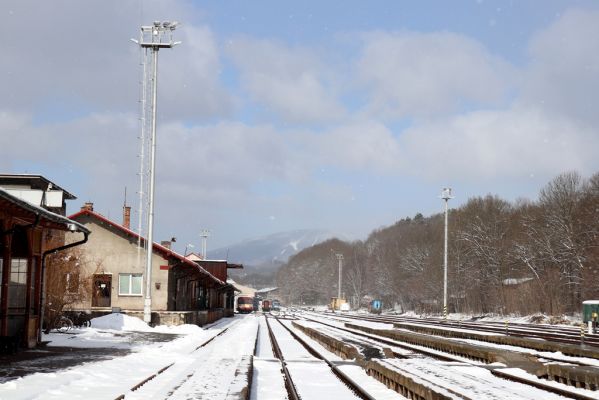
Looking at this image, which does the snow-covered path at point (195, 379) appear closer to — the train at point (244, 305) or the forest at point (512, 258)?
the forest at point (512, 258)

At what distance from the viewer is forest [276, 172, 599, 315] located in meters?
54.9

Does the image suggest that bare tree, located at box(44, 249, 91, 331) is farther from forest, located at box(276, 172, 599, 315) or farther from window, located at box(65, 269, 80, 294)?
forest, located at box(276, 172, 599, 315)

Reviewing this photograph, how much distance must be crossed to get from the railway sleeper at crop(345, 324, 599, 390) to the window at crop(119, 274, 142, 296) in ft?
57.5

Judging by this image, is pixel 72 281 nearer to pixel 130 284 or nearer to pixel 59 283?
pixel 59 283

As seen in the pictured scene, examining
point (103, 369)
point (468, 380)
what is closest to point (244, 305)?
point (103, 369)

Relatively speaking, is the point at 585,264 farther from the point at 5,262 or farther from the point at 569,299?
the point at 5,262

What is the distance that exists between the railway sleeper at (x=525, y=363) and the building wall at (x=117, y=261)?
1625cm

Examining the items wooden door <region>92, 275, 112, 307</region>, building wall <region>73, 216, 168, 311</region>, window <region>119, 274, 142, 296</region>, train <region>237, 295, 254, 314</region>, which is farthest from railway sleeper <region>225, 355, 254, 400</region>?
train <region>237, 295, 254, 314</region>

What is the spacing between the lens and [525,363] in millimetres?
16812

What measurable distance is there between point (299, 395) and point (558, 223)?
166ft

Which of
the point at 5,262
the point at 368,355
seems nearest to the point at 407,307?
the point at 368,355

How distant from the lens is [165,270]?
38000 mm

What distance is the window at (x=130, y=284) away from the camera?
3819 centimetres

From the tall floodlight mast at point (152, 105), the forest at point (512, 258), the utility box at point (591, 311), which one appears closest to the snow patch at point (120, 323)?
the tall floodlight mast at point (152, 105)
